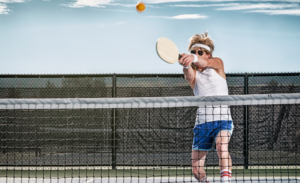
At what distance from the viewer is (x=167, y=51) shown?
320cm

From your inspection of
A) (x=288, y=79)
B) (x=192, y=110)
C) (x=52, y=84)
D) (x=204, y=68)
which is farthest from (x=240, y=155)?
(x=52, y=84)

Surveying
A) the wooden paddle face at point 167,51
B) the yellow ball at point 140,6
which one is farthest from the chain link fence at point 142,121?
the wooden paddle face at point 167,51

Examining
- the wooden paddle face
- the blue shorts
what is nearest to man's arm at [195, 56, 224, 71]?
the wooden paddle face

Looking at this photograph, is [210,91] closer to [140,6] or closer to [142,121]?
[140,6]

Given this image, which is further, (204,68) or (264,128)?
(264,128)

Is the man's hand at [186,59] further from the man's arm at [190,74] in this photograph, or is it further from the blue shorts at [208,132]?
the blue shorts at [208,132]

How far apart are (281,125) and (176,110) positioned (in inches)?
83.7

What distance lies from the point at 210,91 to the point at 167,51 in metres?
0.67

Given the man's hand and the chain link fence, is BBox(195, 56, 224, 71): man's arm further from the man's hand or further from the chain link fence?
A: the chain link fence

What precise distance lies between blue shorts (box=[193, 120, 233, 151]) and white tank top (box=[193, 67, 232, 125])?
5 centimetres

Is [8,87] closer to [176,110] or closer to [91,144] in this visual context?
[91,144]

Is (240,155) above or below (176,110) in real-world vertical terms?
below

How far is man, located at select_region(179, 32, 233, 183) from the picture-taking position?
324 centimetres

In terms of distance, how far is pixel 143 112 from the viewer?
20.7 feet
